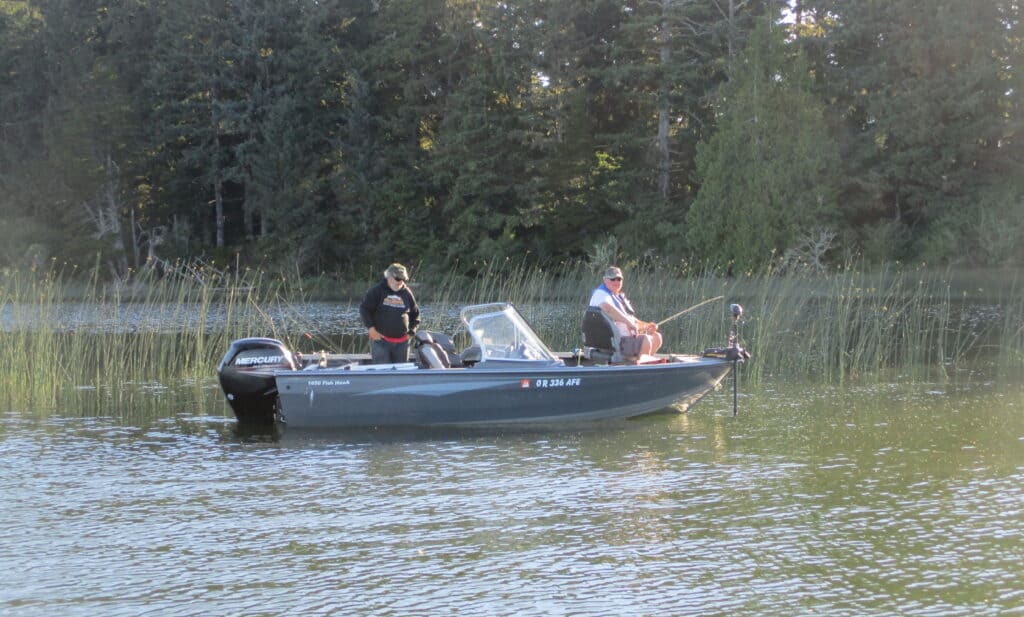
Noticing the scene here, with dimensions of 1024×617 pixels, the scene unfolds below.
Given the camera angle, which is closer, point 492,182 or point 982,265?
point 982,265

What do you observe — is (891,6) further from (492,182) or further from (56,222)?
(56,222)

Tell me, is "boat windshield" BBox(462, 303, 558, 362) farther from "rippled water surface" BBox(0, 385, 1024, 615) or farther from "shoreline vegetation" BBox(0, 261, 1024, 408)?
"shoreline vegetation" BBox(0, 261, 1024, 408)

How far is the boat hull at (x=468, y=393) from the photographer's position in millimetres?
11695

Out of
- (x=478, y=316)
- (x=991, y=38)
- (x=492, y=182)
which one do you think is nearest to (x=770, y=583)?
(x=478, y=316)

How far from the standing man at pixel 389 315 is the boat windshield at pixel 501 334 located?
0.71 m

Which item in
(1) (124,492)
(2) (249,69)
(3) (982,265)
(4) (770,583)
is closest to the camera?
(4) (770,583)

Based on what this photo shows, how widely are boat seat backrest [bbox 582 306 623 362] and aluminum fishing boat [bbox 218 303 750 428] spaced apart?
0.21 feet

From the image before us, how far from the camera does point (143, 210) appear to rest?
48.3 meters

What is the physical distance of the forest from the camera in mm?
34969

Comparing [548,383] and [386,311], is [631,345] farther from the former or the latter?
[386,311]

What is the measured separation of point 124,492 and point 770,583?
4.87m

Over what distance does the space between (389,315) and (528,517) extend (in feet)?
14.7

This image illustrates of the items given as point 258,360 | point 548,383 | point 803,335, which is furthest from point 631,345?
point 803,335

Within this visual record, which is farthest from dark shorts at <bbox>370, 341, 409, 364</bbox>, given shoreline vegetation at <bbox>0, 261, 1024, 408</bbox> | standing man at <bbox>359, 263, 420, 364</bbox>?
shoreline vegetation at <bbox>0, 261, 1024, 408</bbox>
